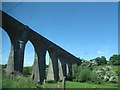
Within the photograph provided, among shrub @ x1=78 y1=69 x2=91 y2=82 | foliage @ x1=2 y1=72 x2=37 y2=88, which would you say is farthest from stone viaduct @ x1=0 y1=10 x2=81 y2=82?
foliage @ x1=2 y1=72 x2=37 y2=88

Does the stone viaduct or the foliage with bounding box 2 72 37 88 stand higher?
the stone viaduct

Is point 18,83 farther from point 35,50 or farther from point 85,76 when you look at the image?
point 85,76

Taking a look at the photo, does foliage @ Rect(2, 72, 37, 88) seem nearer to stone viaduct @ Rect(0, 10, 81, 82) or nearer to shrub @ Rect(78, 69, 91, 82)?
stone viaduct @ Rect(0, 10, 81, 82)

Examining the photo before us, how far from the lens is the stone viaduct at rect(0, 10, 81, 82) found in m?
8.04

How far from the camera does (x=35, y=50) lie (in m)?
11.1

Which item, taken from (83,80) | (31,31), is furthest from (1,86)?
(83,80)

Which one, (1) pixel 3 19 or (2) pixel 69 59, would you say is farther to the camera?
(2) pixel 69 59

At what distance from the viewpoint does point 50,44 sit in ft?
42.3

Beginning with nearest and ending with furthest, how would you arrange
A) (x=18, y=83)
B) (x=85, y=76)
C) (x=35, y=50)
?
(x=18, y=83)
(x=35, y=50)
(x=85, y=76)

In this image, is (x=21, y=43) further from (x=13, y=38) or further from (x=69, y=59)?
(x=69, y=59)

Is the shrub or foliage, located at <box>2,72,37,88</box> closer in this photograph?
foliage, located at <box>2,72,37,88</box>

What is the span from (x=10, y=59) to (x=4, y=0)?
4.40 metres

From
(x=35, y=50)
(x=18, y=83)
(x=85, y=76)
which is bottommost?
(x=85, y=76)

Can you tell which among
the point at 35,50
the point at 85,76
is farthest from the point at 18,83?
the point at 85,76
